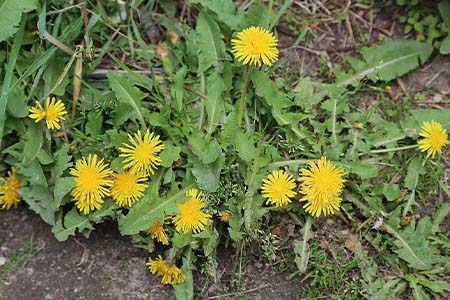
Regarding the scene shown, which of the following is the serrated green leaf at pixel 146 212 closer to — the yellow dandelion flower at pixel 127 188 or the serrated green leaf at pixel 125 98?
the yellow dandelion flower at pixel 127 188

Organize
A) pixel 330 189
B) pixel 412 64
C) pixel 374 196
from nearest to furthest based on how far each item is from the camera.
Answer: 1. pixel 330 189
2. pixel 374 196
3. pixel 412 64

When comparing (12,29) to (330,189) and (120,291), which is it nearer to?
(120,291)

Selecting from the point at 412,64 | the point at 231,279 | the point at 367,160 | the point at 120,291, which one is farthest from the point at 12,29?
the point at 412,64

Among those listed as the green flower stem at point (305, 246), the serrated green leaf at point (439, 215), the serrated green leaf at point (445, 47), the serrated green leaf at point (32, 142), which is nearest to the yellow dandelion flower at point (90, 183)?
the serrated green leaf at point (32, 142)

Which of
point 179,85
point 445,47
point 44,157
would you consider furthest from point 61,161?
point 445,47

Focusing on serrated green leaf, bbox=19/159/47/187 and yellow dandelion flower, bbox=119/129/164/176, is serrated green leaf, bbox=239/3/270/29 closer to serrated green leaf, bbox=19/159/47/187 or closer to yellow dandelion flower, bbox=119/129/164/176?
yellow dandelion flower, bbox=119/129/164/176

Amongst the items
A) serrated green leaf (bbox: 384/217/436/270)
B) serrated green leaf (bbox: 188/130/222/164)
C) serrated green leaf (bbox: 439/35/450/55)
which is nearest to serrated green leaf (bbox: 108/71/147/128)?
serrated green leaf (bbox: 188/130/222/164)

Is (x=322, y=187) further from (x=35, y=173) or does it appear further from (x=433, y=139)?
(x=35, y=173)
